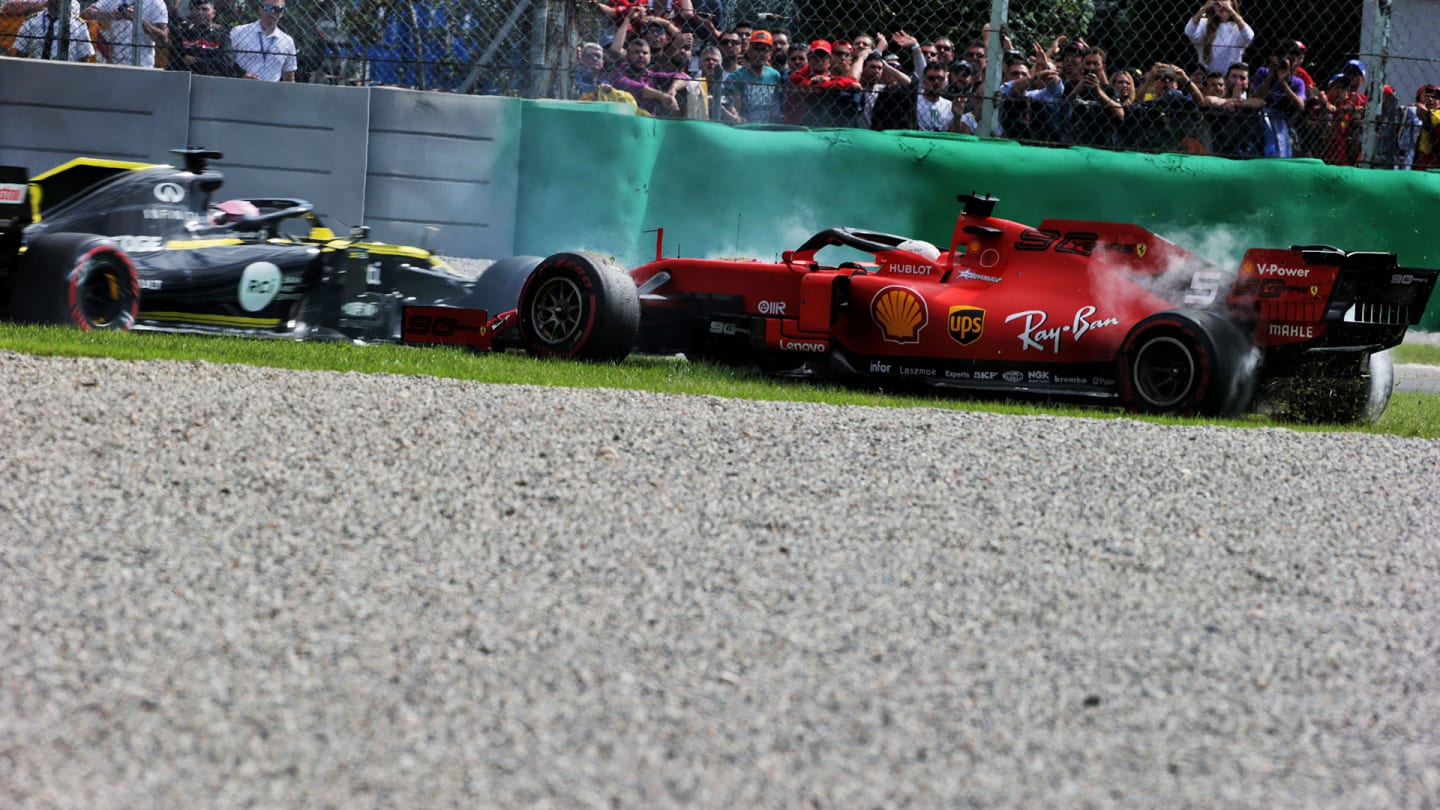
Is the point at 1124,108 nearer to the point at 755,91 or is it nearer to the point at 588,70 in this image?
the point at 755,91

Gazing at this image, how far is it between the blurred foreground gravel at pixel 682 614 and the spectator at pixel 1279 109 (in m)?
6.59

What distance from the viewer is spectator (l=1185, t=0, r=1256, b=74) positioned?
41.1 feet

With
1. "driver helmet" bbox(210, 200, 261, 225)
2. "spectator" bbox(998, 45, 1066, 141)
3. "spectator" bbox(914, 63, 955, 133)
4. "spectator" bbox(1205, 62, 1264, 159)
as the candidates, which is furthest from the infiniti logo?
"spectator" bbox(1205, 62, 1264, 159)

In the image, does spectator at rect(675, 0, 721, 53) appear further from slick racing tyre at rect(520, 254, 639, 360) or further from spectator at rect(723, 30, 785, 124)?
slick racing tyre at rect(520, 254, 639, 360)

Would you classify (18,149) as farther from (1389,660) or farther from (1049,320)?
(1389,660)

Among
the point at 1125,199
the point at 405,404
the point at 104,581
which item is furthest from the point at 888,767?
the point at 1125,199

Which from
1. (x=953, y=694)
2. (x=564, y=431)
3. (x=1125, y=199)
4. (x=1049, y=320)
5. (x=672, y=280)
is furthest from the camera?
(x=1125, y=199)

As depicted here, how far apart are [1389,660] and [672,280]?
20.5 ft

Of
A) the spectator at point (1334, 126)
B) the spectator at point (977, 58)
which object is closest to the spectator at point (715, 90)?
the spectator at point (977, 58)

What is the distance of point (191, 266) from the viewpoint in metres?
9.67

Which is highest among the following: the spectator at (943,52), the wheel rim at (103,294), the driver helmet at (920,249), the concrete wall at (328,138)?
the spectator at (943,52)

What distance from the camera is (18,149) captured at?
504 inches

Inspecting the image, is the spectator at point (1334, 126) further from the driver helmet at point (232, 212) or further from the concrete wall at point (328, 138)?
the driver helmet at point (232, 212)

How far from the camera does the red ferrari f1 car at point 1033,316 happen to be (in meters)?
7.92
